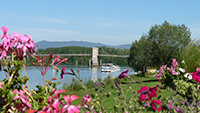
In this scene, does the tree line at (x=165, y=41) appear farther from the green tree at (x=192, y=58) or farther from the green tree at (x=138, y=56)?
the green tree at (x=192, y=58)

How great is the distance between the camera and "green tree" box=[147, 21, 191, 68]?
2030cm

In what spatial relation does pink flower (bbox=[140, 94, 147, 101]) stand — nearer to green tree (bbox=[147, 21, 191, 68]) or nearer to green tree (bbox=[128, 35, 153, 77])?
green tree (bbox=[147, 21, 191, 68])

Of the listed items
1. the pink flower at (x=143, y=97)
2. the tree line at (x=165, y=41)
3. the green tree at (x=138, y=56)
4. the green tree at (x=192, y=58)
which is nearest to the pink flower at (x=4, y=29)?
the pink flower at (x=143, y=97)

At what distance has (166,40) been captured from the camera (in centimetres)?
2066

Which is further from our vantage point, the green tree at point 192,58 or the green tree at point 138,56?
the green tree at point 138,56

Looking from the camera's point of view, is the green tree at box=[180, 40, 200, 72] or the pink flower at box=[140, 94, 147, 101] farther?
the green tree at box=[180, 40, 200, 72]

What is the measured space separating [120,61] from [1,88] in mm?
104424

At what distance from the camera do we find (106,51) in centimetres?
13075

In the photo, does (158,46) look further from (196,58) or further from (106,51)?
(106,51)

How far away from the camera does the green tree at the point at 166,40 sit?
66.6 ft

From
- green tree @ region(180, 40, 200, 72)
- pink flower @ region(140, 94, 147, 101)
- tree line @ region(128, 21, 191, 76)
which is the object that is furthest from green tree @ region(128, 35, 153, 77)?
pink flower @ region(140, 94, 147, 101)

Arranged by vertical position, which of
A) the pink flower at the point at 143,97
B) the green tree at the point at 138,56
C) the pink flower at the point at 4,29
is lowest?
the green tree at the point at 138,56

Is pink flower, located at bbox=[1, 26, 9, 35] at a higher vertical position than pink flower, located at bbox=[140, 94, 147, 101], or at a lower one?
higher

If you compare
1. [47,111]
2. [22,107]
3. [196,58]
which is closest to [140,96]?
[47,111]
